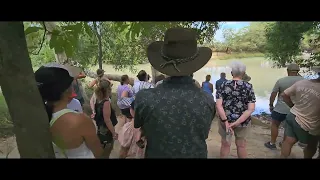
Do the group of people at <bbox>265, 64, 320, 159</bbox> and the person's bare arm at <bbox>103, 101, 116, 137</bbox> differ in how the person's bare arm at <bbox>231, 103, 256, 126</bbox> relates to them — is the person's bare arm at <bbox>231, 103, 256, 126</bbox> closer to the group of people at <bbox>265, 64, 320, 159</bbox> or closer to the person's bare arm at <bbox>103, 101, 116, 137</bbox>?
the group of people at <bbox>265, 64, 320, 159</bbox>

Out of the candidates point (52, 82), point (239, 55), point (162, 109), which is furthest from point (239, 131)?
point (239, 55)

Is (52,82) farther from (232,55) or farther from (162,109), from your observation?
(232,55)

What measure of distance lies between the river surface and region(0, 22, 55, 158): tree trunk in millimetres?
6850

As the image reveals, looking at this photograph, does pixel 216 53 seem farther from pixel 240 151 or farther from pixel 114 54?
pixel 240 151

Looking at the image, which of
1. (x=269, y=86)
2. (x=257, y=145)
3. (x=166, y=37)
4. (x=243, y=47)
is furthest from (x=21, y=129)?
(x=243, y=47)

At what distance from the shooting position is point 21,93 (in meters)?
1.46

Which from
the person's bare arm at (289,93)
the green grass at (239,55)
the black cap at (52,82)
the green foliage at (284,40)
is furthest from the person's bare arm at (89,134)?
the green grass at (239,55)

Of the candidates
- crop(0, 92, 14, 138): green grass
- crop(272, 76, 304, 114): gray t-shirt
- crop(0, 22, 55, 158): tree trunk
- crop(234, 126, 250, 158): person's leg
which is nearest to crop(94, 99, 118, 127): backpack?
crop(234, 126, 250, 158): person's leg

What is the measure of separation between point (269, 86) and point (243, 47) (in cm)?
255

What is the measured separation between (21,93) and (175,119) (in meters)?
0.72

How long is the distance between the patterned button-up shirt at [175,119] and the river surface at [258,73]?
6.50m

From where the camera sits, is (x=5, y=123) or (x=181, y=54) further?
(x=5, y=123)

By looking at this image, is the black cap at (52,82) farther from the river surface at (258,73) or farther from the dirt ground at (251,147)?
the river surface at (258,73)

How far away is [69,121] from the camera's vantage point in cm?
165
